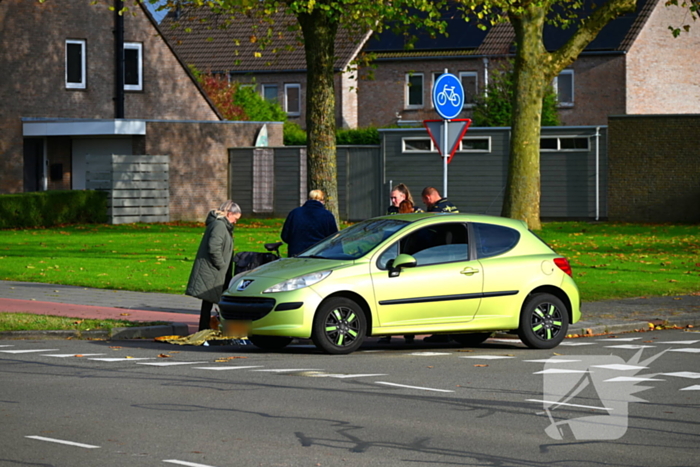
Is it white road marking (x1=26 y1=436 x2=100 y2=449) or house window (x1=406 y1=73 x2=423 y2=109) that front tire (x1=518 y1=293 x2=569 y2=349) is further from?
house window (x1=406 y1=73 x2=423 y2=109)

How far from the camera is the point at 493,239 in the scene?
13203mm

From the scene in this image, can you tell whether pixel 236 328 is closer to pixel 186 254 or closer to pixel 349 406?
pixel 349 406

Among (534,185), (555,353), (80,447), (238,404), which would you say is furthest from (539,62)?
(80,447)

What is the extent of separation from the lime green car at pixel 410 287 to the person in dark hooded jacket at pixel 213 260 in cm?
80

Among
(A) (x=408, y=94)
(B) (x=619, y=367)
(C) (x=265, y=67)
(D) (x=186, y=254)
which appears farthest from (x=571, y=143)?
(B) (x=619, y=367)

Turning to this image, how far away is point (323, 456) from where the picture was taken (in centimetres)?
703

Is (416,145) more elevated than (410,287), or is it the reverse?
(416,145)

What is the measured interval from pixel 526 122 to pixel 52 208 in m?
14.1

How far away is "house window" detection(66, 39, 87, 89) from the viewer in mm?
41031

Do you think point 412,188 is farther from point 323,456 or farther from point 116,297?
point 323,456

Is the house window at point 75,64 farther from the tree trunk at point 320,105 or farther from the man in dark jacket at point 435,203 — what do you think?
the man in dark jacket at point 435,203

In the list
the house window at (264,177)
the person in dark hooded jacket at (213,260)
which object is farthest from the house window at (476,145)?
the person in dark hooded jacket at (213,260)

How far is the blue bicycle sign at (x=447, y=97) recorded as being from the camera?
55.4 ft

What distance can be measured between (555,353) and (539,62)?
687 inches
